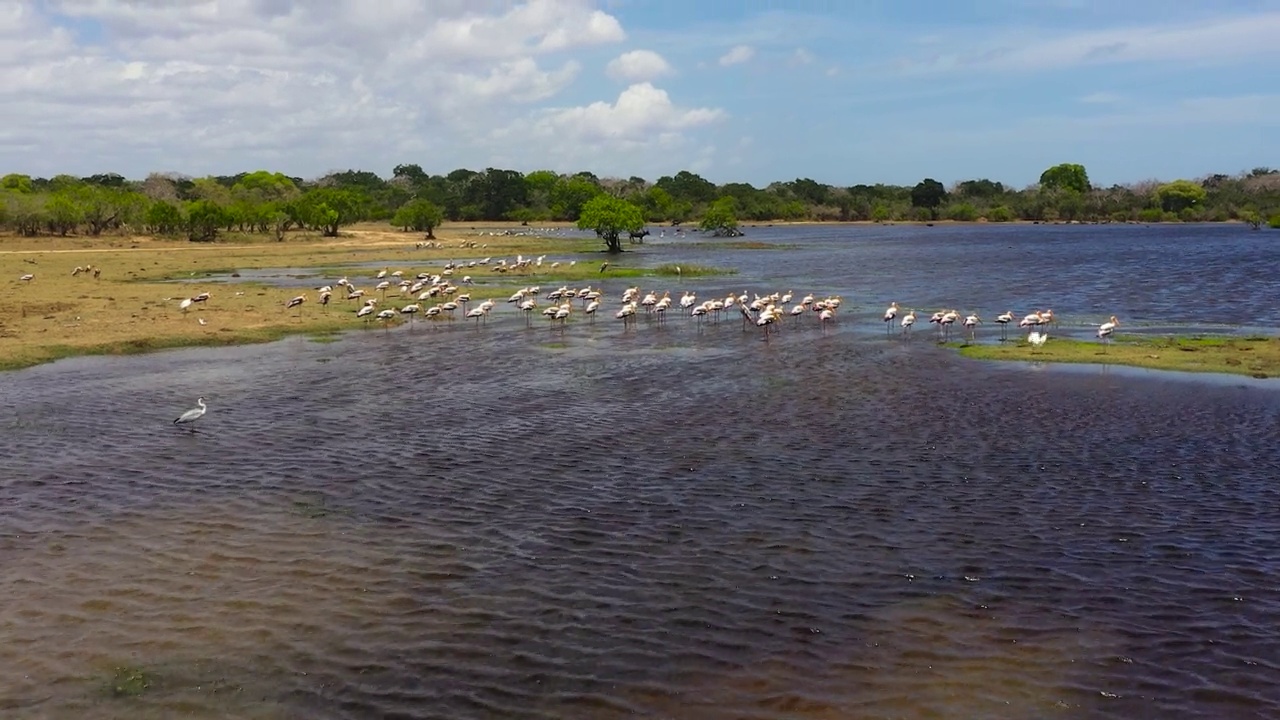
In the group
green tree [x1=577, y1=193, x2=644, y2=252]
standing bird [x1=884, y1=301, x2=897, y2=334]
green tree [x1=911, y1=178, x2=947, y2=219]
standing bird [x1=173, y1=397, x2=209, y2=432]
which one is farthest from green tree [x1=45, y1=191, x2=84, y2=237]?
green tree [x1=911, y1=178, x2=947, y2=219]

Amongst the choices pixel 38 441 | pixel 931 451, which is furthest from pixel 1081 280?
pixel 38 441

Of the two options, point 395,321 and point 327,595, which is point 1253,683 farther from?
point 395,321

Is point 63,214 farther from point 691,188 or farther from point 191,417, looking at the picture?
point 691,188

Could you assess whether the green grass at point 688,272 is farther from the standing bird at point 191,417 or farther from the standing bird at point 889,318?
the standing bird at point 191,417

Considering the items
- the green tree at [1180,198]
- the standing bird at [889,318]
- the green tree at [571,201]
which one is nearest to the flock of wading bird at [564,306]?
the standing bird at [889,318]

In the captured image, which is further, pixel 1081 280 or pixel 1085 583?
pixel 1081 280

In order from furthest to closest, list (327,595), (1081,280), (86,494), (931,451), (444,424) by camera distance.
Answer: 1. (1081,280)
2. (444,424)
3. (931,451)
4. (86,494)
5. (327,595)

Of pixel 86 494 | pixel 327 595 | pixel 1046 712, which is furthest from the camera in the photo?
pixel 86 494
